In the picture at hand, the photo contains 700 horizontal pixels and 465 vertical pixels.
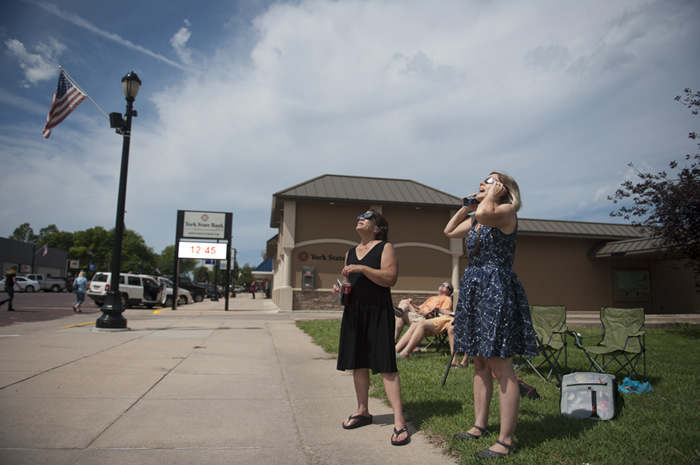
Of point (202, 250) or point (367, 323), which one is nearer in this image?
point (367, 323)

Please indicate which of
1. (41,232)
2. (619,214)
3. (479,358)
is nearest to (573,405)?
(479,358)

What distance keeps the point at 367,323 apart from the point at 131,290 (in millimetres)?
21006

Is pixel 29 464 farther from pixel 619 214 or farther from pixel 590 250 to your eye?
pixel 590 250

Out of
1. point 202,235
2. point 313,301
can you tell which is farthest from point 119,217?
point 202,235

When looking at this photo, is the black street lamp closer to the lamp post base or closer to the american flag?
the lamp post base

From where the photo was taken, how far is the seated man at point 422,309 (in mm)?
7527

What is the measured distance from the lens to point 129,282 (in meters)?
22.5

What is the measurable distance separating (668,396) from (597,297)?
877 inches

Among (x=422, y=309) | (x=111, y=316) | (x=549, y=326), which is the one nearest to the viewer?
(x=549, y=326)

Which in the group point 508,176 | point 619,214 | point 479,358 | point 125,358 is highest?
point 619,214

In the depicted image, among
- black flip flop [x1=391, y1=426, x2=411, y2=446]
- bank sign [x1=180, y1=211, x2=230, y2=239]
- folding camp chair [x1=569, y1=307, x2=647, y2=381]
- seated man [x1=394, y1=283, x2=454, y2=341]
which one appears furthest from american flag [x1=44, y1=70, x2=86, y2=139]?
bank sign [x1=180, y1=211, x2=230, y2=239]

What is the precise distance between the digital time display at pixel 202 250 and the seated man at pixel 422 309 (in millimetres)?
17742

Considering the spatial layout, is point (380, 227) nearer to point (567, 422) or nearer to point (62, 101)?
point (567, 422)

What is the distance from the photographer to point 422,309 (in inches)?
312
